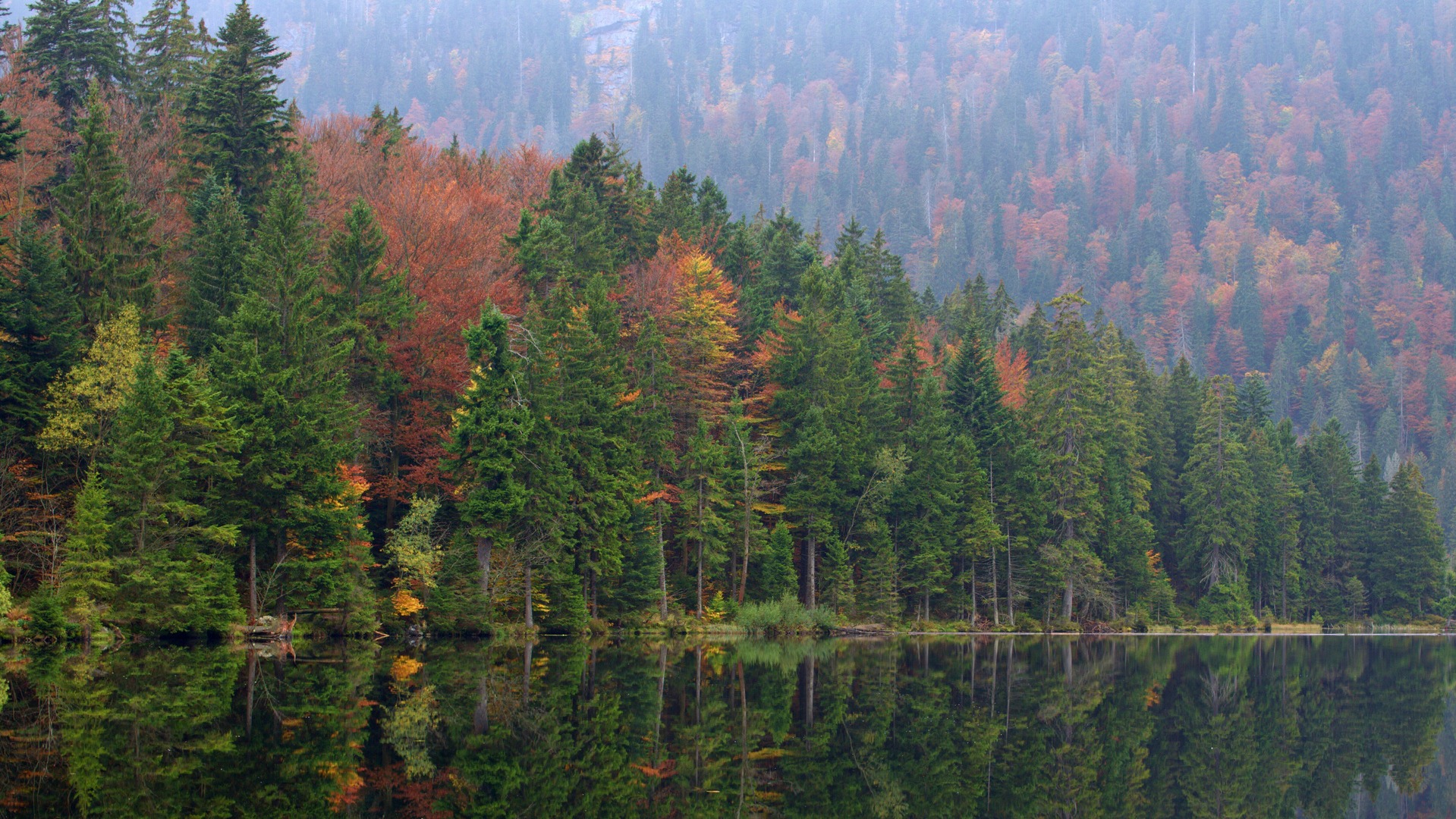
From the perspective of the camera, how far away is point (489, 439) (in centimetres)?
5072

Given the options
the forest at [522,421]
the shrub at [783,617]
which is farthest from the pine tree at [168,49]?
the shrub at [783,617]

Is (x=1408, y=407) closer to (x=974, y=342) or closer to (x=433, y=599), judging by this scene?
(x=974, y=342)

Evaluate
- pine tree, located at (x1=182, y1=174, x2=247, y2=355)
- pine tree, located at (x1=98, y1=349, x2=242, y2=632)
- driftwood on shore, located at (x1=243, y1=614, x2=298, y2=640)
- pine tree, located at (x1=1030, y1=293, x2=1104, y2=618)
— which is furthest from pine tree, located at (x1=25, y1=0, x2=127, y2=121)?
Result: pine tree, located at (x1=1030, y1=293, x2=1104, y2=618)

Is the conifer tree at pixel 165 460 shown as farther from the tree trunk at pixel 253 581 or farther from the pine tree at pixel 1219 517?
the pine tree at pixel 1219 517

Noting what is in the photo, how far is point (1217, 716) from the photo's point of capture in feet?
109

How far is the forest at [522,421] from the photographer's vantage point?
41969 millimetres

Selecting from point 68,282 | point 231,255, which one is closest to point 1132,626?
point 231,255

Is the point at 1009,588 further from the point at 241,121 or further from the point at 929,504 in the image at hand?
the point at 241,121

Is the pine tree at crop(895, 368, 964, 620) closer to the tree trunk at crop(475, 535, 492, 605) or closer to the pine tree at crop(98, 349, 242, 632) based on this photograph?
the tree trunk at crop(475, 535, 492, 605)

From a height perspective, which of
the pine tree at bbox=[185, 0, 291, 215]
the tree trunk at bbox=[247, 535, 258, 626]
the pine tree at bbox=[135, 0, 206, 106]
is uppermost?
the pine tree at bbox=[135, 0, 206, 106]

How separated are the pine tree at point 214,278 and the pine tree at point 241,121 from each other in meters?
8.51

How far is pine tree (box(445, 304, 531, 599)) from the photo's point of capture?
50344 millimetres

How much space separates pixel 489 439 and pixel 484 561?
5.12m

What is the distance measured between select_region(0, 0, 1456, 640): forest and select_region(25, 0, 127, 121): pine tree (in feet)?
0.76
